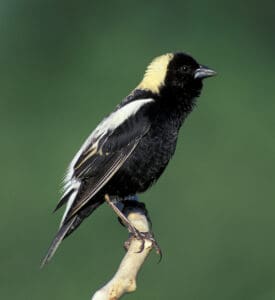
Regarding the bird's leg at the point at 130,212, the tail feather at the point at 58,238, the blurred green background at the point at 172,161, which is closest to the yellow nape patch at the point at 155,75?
the bird's leg at the point at 130,212

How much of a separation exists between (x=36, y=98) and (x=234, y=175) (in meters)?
2.09

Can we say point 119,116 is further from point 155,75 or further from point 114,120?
point 155,75

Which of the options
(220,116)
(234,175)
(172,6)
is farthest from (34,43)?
(234,175)

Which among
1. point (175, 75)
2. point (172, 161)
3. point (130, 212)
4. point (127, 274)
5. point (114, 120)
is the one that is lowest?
point (172, 161)

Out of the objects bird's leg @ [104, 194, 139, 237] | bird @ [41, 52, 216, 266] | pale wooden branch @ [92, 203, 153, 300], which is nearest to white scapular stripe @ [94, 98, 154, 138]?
bird @ [41, 52, 216, 266]

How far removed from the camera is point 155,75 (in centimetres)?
578

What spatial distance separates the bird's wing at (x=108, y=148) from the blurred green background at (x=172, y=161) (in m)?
1.57

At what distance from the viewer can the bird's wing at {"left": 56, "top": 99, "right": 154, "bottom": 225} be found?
215 inches

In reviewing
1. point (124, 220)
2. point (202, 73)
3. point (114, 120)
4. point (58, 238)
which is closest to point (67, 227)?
point (58, 238)

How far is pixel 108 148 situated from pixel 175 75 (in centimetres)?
53

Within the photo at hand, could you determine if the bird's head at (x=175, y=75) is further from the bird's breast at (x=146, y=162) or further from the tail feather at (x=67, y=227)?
the tail feather at (x=67, y=227)

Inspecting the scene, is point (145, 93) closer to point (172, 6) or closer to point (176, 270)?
point (176, 270)

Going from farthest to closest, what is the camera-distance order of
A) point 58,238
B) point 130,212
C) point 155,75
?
point 155,75
point 130,212
point 58,238

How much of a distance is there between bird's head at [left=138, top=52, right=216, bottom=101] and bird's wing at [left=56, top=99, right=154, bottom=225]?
183 mm
